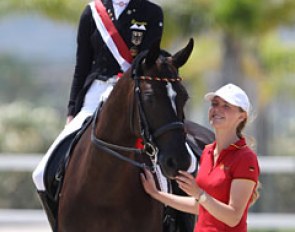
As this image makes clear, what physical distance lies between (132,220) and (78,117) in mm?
1155

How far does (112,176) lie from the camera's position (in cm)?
774

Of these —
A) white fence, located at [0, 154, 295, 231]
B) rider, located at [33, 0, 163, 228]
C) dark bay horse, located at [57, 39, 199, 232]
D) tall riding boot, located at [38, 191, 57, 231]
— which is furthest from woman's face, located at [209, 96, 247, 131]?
white fence, located at [0, 154, 295, 231]

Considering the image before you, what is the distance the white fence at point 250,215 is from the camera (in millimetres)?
16625

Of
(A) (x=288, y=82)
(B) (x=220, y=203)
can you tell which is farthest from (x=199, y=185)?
(A) (x=288, y=82)

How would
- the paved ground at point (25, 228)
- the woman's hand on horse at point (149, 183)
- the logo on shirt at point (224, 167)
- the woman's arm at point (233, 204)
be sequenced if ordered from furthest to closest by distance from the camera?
the paved ground at point (25, 228)
the woman's hand on horse at point (149, 183)
the logo on shirt at point (224, 167)
the woman's arm at point (233, 204)

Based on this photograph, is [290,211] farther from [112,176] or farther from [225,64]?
[112,176]

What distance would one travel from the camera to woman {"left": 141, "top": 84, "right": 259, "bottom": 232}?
651 cm

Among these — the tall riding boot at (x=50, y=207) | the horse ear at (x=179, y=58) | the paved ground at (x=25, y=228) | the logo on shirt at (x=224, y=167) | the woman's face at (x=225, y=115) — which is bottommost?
the paved ground at (x=25, y=228)

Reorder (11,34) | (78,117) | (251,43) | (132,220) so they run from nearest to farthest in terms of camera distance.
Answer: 1. (132,220)
2. (78,117)
3. (251,43)
4. (11,34)

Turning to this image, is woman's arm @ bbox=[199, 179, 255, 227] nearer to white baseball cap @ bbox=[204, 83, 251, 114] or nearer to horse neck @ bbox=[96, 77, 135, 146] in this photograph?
white baseball cap @ bbox=[204, 83, 251, 114]

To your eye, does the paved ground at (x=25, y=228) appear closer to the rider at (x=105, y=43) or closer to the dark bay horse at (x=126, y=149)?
the rider at (x=105, y=43)

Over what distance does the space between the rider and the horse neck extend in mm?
441

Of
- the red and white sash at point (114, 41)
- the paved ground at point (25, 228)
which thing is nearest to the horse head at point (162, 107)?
the red and white sash at point (114, 41)

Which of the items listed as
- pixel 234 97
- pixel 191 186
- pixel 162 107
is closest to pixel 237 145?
pixel 234 97
